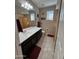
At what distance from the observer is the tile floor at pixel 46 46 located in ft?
5.32

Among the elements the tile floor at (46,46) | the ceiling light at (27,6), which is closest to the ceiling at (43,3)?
the ceiling light at (27,6)

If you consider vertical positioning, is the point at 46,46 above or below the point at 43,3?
below

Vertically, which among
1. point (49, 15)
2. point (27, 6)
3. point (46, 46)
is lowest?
point (46, 46)

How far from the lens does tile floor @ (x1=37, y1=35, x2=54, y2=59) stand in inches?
63.9

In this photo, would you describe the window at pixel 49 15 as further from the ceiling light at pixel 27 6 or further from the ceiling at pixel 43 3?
the ceiling light at pixel 27 6

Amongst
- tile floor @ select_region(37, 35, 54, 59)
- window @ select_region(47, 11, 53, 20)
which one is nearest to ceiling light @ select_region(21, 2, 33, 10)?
window @ select_region(47, 11, 53, 20)

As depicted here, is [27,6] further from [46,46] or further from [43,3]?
[46,46]

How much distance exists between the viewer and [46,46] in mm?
1713

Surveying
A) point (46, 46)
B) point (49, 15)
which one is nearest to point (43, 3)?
point (49, 15)

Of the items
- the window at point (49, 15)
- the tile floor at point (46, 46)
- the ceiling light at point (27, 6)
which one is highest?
the ceiling light at point (27, 6)

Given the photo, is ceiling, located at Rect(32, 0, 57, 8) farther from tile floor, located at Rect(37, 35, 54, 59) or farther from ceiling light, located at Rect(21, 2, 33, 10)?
tile floor, located at Rect(37, 35, 54, 59)
